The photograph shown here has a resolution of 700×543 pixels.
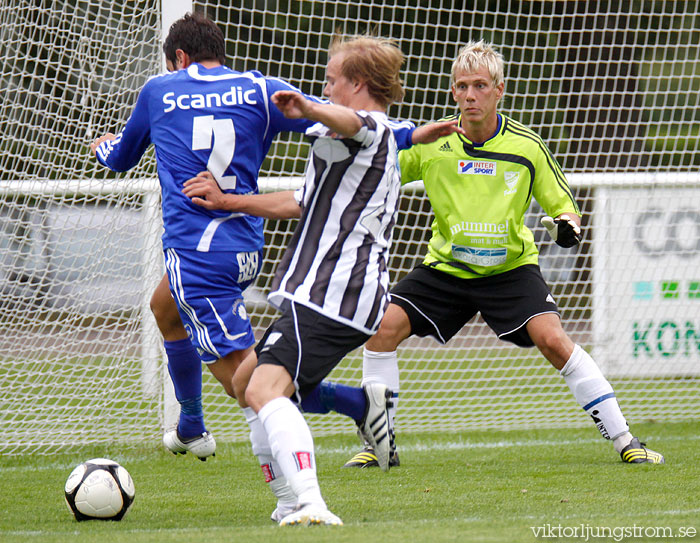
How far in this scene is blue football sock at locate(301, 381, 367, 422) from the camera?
11.6 ft

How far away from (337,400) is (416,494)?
90cm

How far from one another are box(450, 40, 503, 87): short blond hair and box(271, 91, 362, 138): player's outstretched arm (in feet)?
6.31

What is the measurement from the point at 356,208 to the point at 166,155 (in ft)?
3.40

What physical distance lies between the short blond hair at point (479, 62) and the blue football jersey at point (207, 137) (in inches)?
48.9

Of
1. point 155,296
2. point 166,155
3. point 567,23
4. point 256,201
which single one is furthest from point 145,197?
point 567,23

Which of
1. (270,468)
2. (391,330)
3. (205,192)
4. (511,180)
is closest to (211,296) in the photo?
(205,192)

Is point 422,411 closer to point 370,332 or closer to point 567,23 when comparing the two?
point 370,332

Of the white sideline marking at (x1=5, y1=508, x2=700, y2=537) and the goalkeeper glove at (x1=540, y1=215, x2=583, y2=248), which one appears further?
the goalkeeper glove at (x1=540, y1=215, x2=583, y2=248)

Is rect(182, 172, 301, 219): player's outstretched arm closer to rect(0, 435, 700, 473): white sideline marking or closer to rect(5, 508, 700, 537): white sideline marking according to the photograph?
rect(5, 508, 700, 537): white sideline marking

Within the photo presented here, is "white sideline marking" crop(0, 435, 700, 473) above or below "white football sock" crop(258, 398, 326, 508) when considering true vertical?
below

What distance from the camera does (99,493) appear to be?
3.70m

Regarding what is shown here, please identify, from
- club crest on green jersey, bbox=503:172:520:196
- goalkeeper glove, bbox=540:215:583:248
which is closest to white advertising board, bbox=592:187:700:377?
club crest on green jersey, bbox=503:172:520:196

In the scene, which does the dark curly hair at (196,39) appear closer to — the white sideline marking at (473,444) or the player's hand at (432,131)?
the player's hand at (432,131)

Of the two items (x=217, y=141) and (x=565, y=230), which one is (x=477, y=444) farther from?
(x=217, y=141)
